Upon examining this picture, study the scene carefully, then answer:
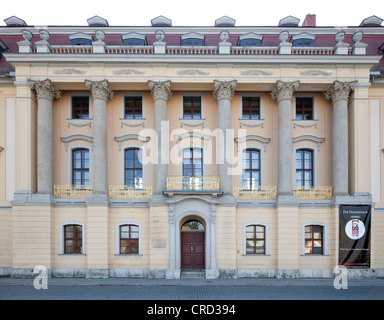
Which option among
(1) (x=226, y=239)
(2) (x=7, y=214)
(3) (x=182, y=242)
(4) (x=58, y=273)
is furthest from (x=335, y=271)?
(2) (x=7, y=214)

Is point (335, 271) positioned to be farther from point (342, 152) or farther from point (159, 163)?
point (159, 163)

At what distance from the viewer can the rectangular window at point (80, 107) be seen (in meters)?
22.3

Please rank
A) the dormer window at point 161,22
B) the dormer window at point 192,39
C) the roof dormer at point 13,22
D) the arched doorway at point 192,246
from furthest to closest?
the dormer window at point 161,22
the roof dormer at point 13,22
the dormer window at point 192,39
the arched doorway at point 192,246

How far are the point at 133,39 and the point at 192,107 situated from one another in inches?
239

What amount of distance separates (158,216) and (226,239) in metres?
4.09

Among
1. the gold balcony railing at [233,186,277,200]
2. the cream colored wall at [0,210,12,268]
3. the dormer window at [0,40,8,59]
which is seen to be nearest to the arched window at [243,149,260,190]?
the gold balcony railing at [233,186,277,200]

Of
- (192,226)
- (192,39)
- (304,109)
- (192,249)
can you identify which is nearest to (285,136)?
(304,109)

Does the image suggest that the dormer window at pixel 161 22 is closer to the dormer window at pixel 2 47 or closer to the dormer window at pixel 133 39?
the dormer window at pixel 133 39

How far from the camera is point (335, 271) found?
66.3 ft

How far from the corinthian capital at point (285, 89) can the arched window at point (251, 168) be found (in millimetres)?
3593

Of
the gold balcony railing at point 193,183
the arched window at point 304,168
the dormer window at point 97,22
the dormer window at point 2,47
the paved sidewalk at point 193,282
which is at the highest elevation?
the dormer window at point 97,22

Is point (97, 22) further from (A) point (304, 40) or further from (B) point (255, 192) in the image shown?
(B) point (255, 192)

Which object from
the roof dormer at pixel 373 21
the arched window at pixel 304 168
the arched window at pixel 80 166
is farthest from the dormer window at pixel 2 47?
the roof dormer at pixel 373 21

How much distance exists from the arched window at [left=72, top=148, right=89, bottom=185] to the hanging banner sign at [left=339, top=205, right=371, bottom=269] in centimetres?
1513
